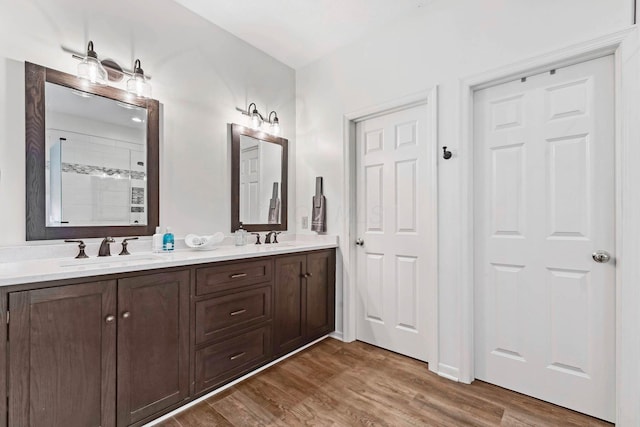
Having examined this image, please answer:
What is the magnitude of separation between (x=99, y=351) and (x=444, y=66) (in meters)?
2.74

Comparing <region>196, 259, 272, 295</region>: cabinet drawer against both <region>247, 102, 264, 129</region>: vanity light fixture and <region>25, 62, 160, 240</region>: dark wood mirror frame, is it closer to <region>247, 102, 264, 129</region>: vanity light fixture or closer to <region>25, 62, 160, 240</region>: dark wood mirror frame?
<region>25, 62, 160, 240</region>: dark wood mirror frame

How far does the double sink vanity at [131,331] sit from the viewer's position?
125 cm

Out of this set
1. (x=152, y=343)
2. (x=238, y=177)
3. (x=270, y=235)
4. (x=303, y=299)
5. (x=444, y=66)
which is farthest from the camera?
(x=270, y=235)

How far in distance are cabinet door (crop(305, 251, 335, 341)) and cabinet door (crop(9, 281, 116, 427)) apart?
146cm

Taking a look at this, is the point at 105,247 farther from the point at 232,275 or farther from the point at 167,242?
the point at 232,275

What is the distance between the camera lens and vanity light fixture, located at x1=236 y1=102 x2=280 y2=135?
2.79 meters

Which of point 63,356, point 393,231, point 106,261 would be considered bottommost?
point 63,356

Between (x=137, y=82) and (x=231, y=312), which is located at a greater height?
(x=137, y=82)

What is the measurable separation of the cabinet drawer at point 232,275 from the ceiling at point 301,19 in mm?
1959

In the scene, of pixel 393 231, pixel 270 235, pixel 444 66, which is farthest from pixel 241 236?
pixel 444 66

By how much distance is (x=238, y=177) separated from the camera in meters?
2.67

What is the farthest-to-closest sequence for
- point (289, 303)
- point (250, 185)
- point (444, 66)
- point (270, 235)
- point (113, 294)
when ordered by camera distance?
point (270, 235), point (250, 185), point (289, 303), point (444, 66), point (113, 294)

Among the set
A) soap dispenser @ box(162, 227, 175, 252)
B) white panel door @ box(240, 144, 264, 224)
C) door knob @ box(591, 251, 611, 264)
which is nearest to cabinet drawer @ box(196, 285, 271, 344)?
soap dispenser @ box(162, 227, 175, 252)

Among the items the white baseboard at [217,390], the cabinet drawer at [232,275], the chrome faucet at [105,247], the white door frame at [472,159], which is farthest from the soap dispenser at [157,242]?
the white door frame at [472,159]
